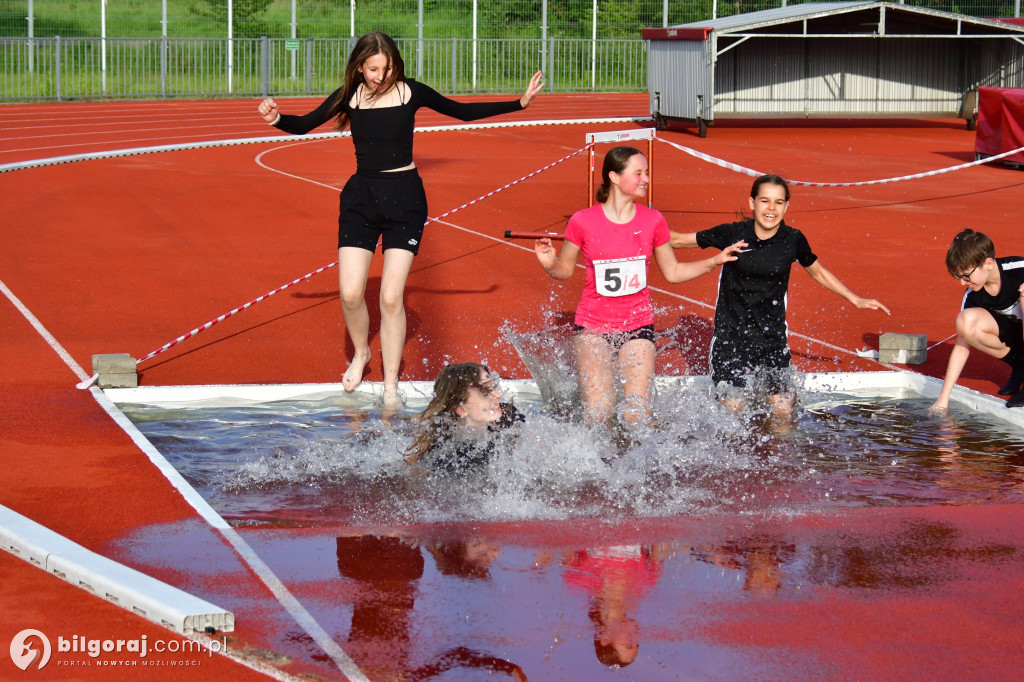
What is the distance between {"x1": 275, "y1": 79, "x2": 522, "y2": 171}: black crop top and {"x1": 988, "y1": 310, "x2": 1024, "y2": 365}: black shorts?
3.35m

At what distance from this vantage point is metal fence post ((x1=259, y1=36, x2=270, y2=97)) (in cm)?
3519

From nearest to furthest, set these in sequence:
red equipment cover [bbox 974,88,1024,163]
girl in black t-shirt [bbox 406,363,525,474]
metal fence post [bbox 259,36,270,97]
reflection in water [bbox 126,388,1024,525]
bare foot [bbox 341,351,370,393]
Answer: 1. reflection in water [bbox 126,388,1024,525]
2. girl in black t-shirt [bbox 406,363,525,474]
3. bare foot [bbox 341,351,370,393]
4. red equipment cover [bbox 974,88,1024,163]
5. metal fence post [bbox 259,36,270,97]

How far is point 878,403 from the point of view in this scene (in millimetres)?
8117

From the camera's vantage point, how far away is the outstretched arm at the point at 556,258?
6.72 metres

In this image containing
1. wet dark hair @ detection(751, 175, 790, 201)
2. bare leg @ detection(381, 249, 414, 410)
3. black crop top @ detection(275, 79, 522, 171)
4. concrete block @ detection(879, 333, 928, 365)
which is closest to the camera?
wet dark hair @ detection(751, 175, 790, 201)

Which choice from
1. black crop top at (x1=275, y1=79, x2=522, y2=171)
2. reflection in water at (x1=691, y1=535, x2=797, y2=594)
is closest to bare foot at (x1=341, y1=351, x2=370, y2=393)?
black crop top at (x1=275, y1=79, x2=522, y2=171)

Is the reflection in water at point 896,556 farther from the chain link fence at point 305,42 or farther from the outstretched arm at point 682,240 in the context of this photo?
the chain link fence at point 305,42

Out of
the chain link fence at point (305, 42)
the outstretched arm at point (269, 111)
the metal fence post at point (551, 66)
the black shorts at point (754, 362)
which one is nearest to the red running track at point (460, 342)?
the black shorts at point (754, 362)

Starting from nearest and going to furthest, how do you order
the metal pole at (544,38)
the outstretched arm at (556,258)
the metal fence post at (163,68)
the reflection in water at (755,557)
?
1. the reflection in water at (755,557)
2. the outstretched arm at (556,258)
3. the metal fence post at (163,68)
4. the metal pole at (544,38)

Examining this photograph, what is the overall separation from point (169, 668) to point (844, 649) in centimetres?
231

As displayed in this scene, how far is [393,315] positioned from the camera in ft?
25.5

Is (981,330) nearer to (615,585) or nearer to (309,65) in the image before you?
(615,585)

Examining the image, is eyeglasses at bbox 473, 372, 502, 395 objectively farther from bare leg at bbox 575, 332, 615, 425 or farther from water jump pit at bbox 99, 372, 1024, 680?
bare leg at bbox 575, 332, 615, 425

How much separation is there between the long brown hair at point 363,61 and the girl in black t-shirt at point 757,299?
1.92 m
